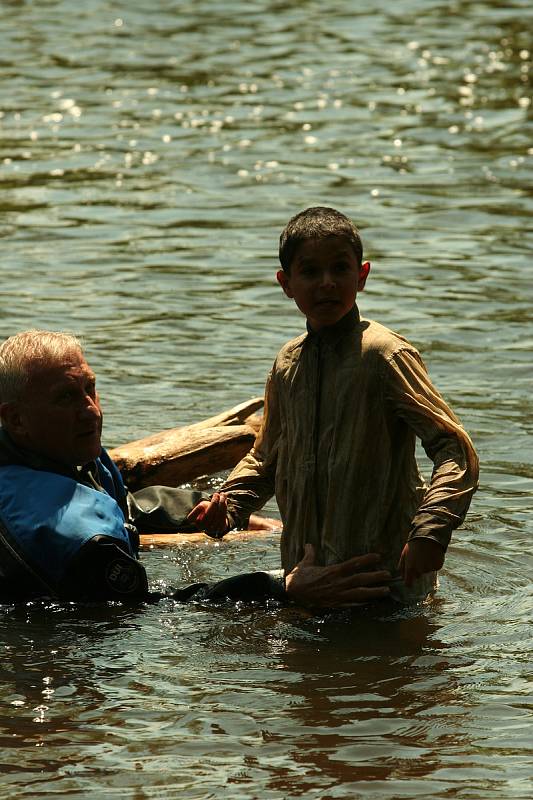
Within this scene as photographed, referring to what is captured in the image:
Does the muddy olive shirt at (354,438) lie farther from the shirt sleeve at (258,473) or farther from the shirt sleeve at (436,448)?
the shirt sleeve at (258,473)

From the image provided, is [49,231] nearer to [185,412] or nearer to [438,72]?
[185,412]

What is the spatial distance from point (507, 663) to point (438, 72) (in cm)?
1765

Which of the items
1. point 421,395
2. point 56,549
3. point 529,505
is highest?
point 421,395

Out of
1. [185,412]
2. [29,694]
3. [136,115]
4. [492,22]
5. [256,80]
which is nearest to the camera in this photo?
[29,694]

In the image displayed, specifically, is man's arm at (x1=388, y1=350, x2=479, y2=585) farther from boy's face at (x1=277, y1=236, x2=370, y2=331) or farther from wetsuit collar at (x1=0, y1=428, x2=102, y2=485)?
wetsuit collar at (x1=0, y1=428, x2=102, y2=485)

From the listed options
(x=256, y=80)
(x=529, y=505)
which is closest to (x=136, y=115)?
(x=256, y=80)

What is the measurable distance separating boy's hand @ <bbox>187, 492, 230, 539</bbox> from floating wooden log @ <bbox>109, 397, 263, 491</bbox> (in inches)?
91.5

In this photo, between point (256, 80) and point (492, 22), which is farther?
point (492, 22)

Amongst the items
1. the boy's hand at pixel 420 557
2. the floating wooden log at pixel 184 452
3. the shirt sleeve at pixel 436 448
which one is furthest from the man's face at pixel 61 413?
the floating wooden log at pixel 184 452

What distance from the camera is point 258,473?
6.78m

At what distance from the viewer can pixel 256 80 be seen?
75.0 feet

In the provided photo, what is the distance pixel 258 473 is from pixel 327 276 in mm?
976

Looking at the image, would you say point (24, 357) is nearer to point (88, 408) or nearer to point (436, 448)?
point (88, 408)

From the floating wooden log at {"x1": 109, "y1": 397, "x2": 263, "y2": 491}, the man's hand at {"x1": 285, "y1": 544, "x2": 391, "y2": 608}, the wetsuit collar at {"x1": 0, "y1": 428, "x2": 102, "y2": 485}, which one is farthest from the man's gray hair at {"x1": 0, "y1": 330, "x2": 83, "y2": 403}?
the floating wooden log at {"x1": 109, "y1": 397, "x2": 263, "y2": 491}
